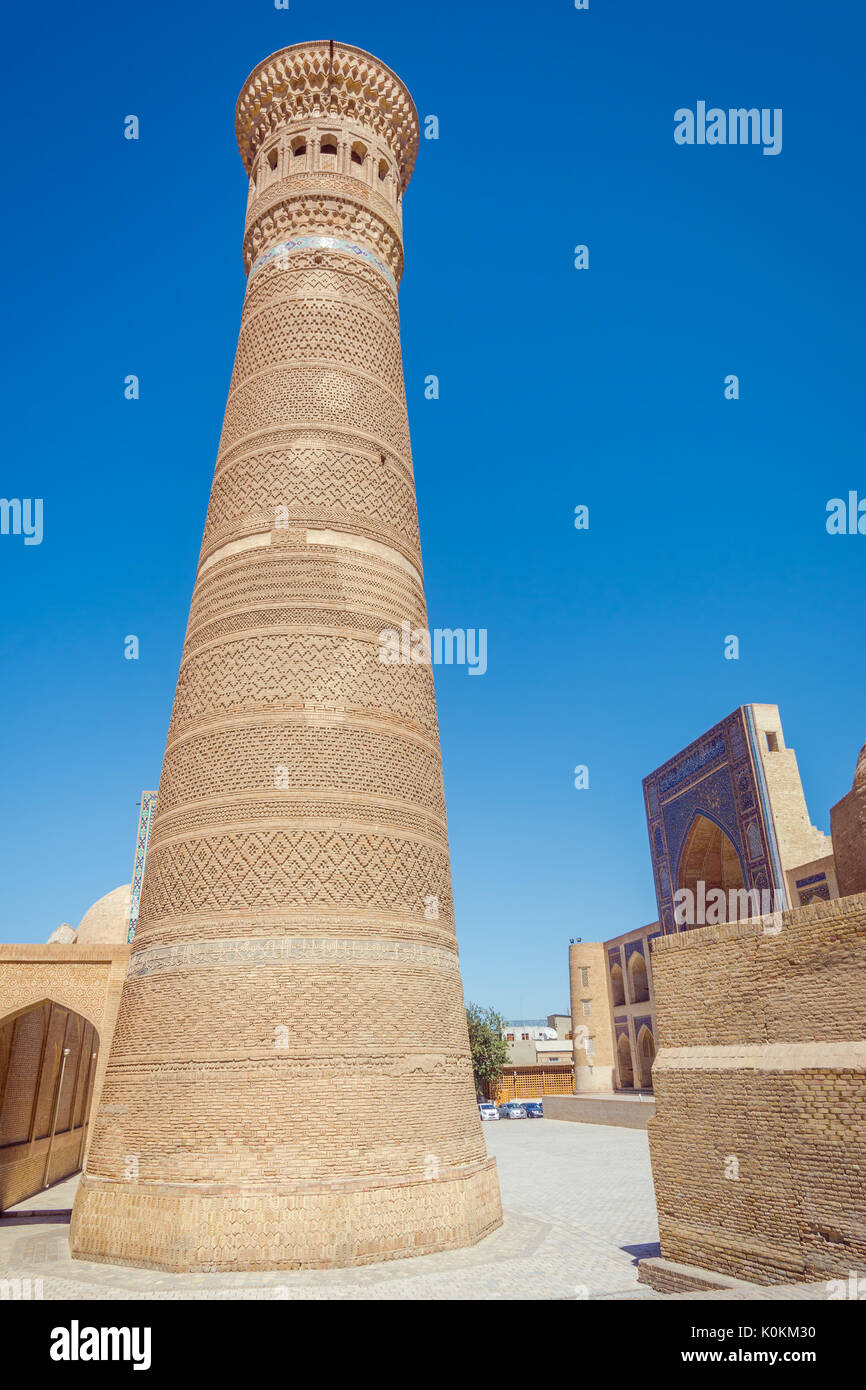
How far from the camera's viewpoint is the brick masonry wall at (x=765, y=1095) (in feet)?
17.1

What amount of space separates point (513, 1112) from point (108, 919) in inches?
702

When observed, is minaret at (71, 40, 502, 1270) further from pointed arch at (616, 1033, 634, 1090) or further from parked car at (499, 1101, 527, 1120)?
parked car at (499, 1101, 527, 1120)

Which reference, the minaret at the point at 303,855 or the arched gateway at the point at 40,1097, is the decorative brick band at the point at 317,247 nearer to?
the minaret at the point at 303,855

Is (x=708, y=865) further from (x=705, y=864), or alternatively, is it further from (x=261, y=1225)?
(x=261, y=1225)

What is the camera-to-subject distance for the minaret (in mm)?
7387

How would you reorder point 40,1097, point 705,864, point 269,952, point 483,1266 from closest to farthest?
1. point 483,1266
2. point 269,952
3. point 40,1097
4. point 705,864

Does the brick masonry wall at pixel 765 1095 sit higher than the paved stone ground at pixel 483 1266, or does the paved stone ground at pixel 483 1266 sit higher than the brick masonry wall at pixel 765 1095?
the brick masonry wall at pixel 765 1095

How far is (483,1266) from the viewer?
728 centimetres

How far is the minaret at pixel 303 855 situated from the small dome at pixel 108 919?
1054 cm

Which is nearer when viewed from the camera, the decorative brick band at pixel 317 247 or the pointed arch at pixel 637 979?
the decorative brick band at pixel 317 247

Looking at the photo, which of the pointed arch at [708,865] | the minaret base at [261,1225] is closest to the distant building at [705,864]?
the pointed arch at [708,865]

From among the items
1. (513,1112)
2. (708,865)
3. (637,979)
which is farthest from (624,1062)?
(708,865)

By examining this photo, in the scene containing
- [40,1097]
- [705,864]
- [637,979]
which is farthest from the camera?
[637,979]

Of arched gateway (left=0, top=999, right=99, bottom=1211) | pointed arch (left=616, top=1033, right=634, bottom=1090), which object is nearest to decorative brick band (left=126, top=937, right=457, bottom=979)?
arched gateway (left=0, top=999, right=99, bottom=1211)
